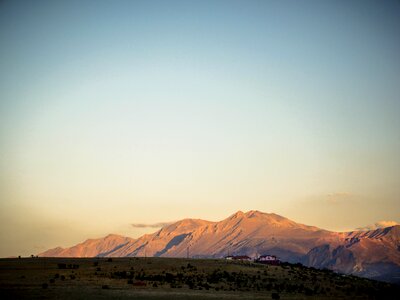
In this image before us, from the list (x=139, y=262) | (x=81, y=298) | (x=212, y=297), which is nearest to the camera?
(x=81, y=298)

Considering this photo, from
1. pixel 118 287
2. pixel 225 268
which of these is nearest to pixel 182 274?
pixel 225 268

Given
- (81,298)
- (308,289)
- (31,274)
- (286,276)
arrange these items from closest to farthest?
(81,298)
(31,274)
(308,289)
(286,276)

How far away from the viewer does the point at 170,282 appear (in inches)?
3007

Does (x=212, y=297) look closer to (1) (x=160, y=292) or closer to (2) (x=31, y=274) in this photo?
(1) (x=160, y=292)

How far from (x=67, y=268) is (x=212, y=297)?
3373cm

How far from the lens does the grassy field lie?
59812 mm

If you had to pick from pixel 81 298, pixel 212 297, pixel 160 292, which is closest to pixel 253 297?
pixel 212 297

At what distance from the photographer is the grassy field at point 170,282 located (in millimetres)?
59812

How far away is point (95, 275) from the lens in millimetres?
77312

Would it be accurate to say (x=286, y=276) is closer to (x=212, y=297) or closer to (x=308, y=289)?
(x=308, y=289)

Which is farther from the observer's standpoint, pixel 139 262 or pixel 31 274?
pixel 139 262

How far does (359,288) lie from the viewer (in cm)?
8519

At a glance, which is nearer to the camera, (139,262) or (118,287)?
(118,287)

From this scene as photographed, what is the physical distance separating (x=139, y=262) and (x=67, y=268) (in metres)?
19.2
